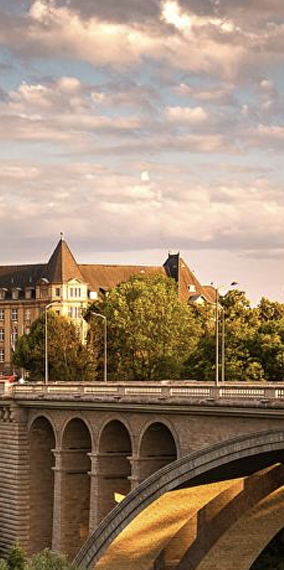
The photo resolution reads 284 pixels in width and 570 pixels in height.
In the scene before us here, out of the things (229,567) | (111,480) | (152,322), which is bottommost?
(229,567)

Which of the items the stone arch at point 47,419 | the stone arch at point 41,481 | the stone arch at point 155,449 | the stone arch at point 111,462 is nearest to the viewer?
the stone arch at point 155,449

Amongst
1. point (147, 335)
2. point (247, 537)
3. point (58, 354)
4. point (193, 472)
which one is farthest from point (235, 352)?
point (193, 472)

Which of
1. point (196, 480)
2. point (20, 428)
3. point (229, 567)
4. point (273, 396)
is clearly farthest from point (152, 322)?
point (273, 396)

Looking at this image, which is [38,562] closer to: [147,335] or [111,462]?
[111,462]

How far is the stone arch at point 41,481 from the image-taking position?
7869 centimetres

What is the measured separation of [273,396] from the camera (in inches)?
2089

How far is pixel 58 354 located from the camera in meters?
134

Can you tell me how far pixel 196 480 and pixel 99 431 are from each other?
8148 mm

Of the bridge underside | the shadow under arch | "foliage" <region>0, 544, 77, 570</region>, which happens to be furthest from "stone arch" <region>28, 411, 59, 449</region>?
the bridge underside

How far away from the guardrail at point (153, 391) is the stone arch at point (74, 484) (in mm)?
2240

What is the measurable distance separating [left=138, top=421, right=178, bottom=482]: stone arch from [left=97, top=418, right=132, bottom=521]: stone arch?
378 centimetres

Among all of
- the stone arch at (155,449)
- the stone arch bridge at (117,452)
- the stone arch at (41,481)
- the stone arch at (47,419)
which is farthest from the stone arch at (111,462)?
the stone arch at (41,481)

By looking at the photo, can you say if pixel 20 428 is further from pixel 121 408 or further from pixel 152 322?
pixel 152 322

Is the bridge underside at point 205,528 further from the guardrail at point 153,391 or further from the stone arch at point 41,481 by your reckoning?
the stone arch at point 41,481
